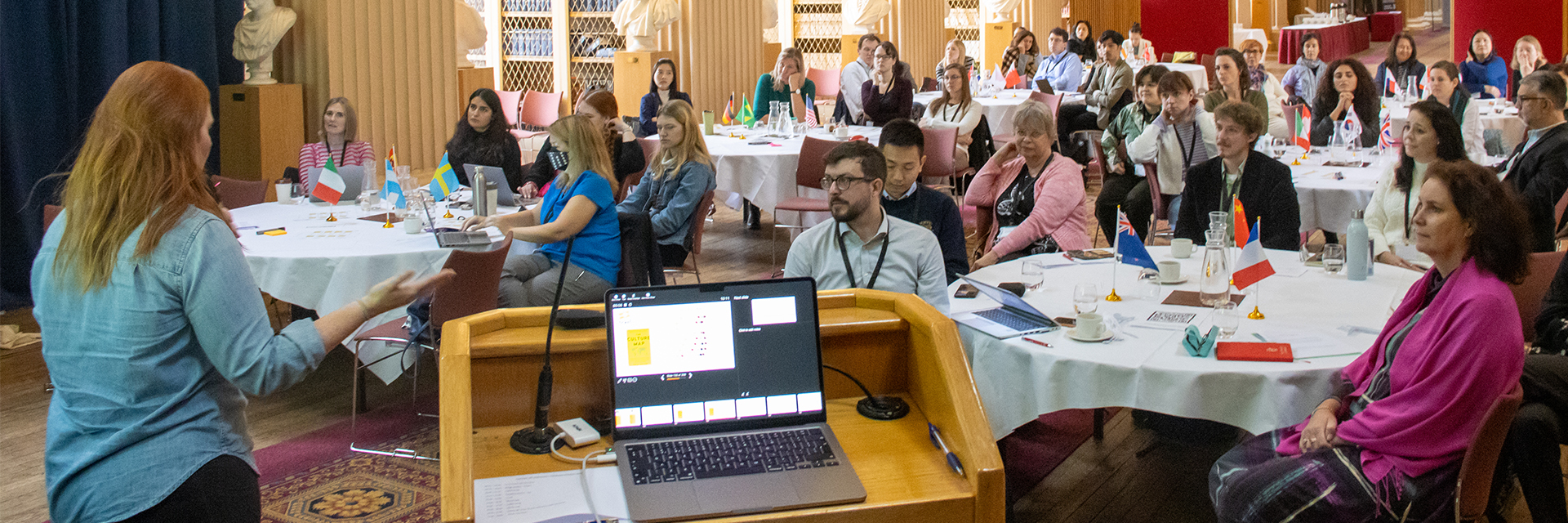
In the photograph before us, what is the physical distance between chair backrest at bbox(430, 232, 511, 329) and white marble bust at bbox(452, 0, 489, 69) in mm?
5978

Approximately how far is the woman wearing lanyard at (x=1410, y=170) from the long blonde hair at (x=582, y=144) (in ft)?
9.55

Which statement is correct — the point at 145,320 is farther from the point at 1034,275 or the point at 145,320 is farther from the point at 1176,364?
the point at 1034,275

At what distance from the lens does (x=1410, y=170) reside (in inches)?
177

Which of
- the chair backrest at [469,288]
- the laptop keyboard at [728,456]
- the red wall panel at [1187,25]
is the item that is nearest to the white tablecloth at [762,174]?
the chair backrest at [469,288]

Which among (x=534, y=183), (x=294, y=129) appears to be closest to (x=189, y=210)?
(x=534, y=183)

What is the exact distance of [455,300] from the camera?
149 inches

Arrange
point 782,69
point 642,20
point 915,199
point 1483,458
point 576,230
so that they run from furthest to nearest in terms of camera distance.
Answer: point 642,20
point 782,69
point 576,230
point 915,199
point 1483,458

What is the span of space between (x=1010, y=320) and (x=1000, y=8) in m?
13.6

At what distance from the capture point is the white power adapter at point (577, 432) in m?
1.89

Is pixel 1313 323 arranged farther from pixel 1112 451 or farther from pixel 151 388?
pixel 151 388

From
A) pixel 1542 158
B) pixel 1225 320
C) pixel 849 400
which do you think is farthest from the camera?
pixel 1542 158

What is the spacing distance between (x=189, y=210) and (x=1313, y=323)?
2.68 meters

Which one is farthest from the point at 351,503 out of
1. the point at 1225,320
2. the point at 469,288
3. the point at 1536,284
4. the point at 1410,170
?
the point at 1410,170

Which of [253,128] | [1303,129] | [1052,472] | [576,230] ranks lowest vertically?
[1052,472]
